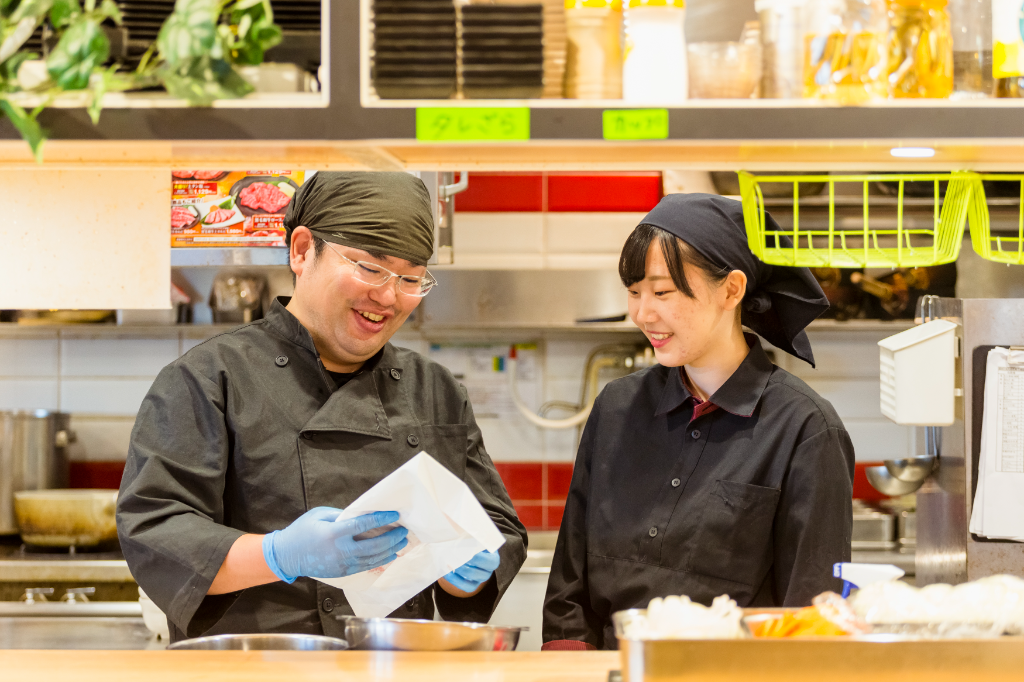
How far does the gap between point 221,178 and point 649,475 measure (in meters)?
1.27

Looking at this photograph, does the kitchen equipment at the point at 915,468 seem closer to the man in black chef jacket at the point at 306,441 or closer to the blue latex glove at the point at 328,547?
the man in black chef jacket at the point at 306,441

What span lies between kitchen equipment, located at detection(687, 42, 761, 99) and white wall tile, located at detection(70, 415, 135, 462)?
3.52 metres

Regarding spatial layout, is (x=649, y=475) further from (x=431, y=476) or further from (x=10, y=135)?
(x=10, y=135)

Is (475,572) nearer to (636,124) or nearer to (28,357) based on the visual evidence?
(636,124)

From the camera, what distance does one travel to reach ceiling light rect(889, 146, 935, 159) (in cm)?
125

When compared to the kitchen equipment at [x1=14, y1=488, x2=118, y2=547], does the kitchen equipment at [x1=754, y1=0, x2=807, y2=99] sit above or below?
above

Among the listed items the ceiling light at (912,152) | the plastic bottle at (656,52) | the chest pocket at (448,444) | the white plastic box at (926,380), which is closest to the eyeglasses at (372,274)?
the chest pocket at (448,444)

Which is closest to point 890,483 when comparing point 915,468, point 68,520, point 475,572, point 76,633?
point 915,468

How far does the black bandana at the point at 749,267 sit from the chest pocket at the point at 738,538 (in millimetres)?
295

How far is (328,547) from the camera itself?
4.61 feet

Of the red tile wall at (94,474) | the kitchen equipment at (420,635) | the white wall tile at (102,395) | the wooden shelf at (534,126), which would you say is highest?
the wooden shelf at (534,126)

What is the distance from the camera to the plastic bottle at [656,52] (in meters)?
1.20

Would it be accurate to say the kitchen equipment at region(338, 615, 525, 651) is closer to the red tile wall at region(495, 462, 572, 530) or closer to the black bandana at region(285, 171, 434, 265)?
the black bandana at region(285, 171, 434, 265)

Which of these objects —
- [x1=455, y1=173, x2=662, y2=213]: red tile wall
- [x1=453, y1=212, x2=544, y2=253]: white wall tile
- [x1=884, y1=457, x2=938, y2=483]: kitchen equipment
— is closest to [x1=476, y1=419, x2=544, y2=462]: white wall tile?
[x1=453, y1=212, x2=544, y2=253]: white wall tile
